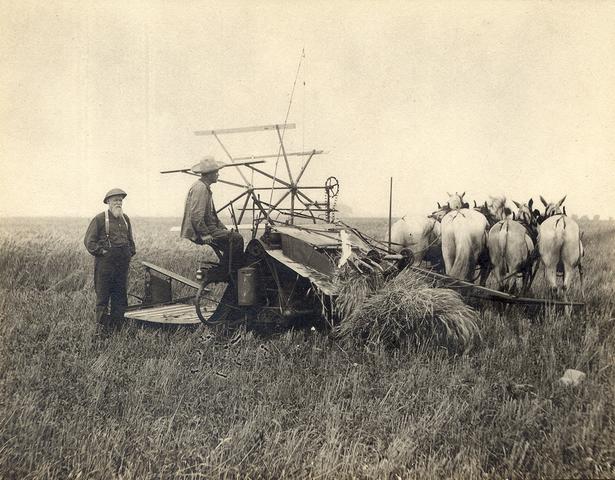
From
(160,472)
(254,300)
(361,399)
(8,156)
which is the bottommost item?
(160,472)

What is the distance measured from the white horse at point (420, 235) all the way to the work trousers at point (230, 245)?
4229mm

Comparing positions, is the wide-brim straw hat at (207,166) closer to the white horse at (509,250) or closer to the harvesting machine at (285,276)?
the harvesting machine at (285,276)

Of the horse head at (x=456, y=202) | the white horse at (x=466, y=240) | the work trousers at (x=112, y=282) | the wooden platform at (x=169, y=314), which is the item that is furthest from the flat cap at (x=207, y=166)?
the horse head at (x=456, y=202)

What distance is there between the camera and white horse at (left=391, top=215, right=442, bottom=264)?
8.75 m

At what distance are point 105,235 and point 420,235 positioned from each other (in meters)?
6.08

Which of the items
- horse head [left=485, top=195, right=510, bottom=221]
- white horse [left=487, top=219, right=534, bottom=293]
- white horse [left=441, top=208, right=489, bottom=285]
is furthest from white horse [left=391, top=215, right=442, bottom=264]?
white horse [left=487, top=219, right=534, bottom=293]

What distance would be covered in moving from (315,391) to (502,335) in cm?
259

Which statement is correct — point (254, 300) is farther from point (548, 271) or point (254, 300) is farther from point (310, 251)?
point (548, 271)

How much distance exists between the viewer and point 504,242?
6.92 m

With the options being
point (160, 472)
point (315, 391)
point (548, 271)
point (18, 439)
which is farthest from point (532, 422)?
point (548, 271)

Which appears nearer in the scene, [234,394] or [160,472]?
[160,472]

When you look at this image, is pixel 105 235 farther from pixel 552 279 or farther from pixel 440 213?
pixel 552 279

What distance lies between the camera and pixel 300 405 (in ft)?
11.6

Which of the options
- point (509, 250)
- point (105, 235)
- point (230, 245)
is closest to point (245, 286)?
point (230, 245)
